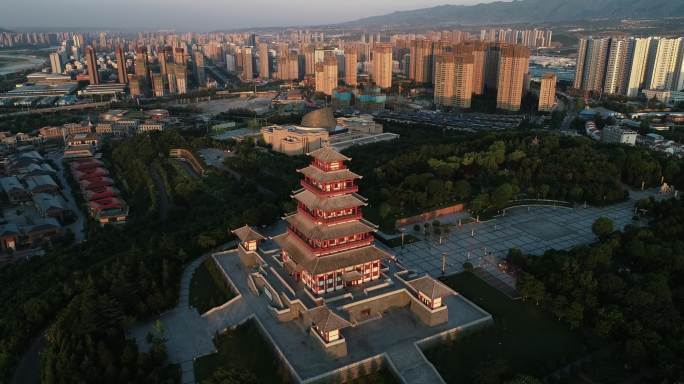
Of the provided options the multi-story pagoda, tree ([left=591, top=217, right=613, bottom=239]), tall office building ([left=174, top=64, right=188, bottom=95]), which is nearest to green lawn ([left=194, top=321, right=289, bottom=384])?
the multi-story pagoda

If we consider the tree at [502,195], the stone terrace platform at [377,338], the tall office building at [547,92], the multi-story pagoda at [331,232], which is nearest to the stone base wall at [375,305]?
the stone terrace platform at [377,338]

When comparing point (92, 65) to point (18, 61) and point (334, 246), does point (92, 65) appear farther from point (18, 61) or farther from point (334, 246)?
point (334, 246)

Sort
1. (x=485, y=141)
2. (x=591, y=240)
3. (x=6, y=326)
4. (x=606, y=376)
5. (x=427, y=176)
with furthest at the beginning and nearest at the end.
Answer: (x=485, y=141) → (x=427, y=176) → (x=591, y=240) → (x=6, y=326) → (x=606, y=376)

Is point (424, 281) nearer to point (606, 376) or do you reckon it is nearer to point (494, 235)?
point (606, 376)

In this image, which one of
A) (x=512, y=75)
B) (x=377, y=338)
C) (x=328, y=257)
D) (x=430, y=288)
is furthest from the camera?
(x=512, y=75)

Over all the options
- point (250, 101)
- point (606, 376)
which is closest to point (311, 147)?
point (606, 376)

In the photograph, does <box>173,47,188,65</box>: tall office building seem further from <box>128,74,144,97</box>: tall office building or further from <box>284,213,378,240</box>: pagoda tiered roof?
<box>284,213,378,240</box>: pagoda tiered roof

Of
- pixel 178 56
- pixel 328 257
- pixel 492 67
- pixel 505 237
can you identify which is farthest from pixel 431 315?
pixel 178 56

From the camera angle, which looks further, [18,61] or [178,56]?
[18,61]
